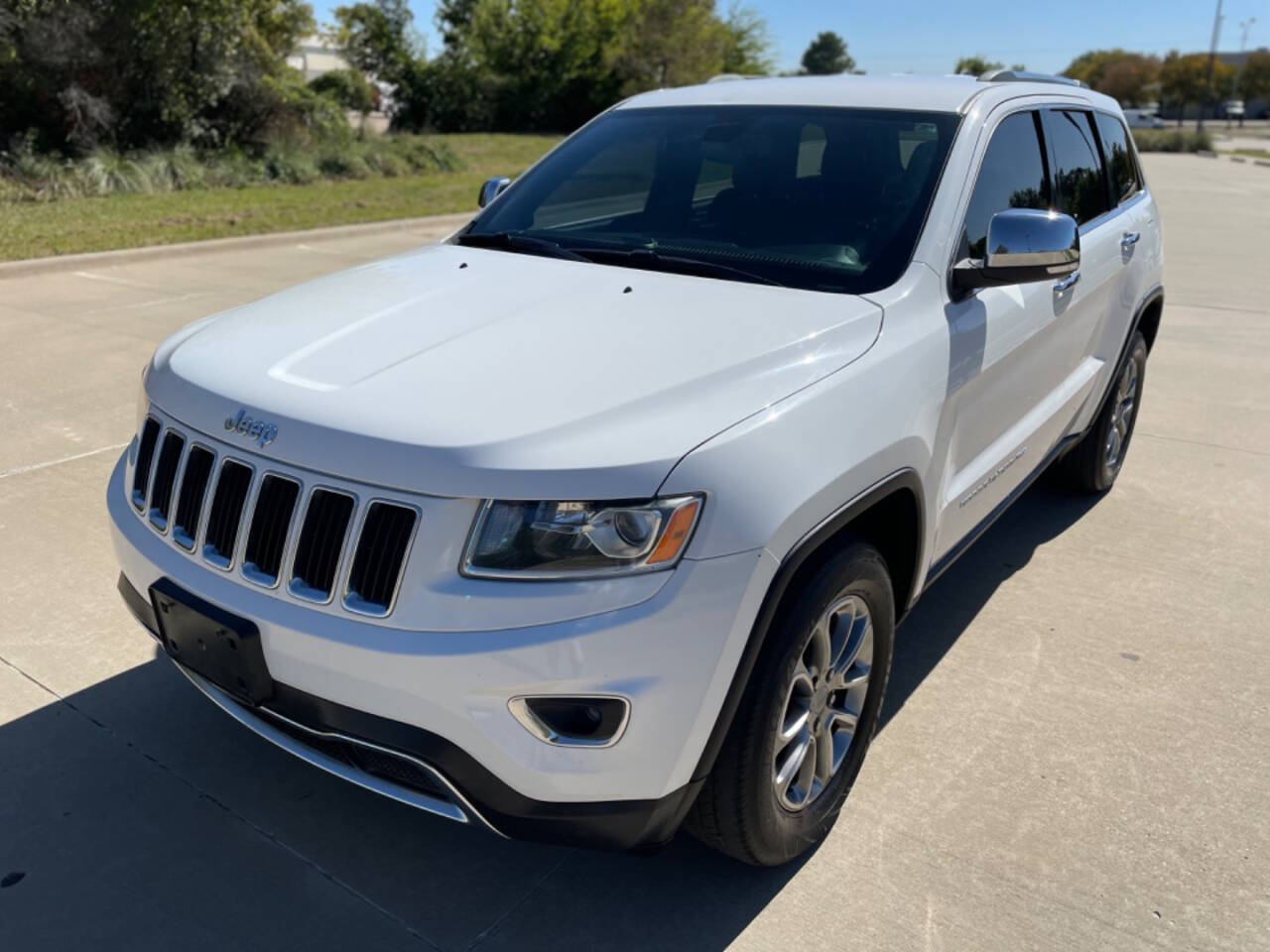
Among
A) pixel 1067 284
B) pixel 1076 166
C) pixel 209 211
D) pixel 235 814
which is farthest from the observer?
pixel 209 211

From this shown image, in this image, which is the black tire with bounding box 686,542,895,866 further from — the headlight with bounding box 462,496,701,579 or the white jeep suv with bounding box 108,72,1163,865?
the headlight with bounding box 462,496,701,579

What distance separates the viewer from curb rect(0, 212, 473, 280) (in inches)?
383

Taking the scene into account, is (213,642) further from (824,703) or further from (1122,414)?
(1122,414)

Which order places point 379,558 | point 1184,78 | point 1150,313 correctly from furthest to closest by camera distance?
point 1184,78, point 1150,313, point 379,558

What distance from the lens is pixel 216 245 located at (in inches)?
448

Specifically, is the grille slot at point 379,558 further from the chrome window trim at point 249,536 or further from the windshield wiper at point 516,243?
the windshield wiper at point 516,243

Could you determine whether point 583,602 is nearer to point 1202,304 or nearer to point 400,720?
point 400,720

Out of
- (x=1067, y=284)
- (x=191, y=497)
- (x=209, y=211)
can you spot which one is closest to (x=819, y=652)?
(x=191, y=497)

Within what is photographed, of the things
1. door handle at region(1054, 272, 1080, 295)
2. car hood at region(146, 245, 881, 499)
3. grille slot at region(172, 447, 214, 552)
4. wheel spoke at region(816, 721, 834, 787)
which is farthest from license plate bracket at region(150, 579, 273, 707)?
door handle at region(1054, 272, 1080, 295)

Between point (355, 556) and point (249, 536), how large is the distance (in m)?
0.31

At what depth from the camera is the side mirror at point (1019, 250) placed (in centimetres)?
→ 301

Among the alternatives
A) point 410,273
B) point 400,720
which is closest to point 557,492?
point 400,720

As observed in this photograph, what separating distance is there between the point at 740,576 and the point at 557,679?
1.33 feet

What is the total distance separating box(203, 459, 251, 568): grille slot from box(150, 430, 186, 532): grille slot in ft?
0.72
